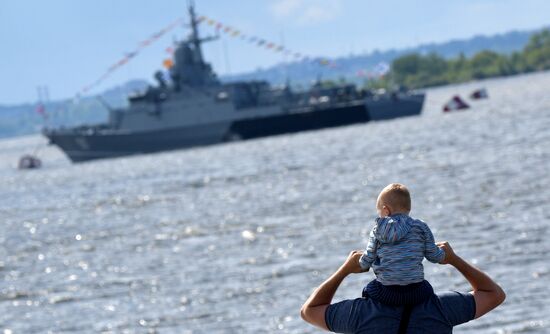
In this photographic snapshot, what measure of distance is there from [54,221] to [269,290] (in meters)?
33.6

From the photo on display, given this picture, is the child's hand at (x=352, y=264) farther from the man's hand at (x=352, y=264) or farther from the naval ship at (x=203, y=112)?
the naval ship at (x=203, y=112)

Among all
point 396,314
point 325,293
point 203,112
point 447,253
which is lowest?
point 203,112

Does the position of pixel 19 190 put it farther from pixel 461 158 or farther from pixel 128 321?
pixel 128 321

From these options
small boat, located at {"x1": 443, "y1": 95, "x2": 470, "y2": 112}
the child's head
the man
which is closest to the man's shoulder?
the man

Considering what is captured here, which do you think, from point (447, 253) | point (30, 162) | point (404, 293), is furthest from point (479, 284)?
point (30, 162)

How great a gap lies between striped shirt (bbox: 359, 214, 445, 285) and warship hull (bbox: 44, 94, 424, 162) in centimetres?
11964

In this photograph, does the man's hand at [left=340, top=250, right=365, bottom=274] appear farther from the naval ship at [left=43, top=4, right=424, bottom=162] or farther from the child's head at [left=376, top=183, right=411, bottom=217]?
the naval ship at [left=43, top=4, right=424, bottom=162]

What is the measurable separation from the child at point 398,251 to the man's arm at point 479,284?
95mm

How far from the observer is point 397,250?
21.9 feet

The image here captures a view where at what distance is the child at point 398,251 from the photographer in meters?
6.66

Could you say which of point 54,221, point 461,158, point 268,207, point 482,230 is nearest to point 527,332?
point 482,230

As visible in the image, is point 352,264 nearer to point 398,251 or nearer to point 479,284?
point 398,251

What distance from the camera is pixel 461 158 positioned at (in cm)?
6781

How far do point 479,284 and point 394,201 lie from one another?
1.86ft
